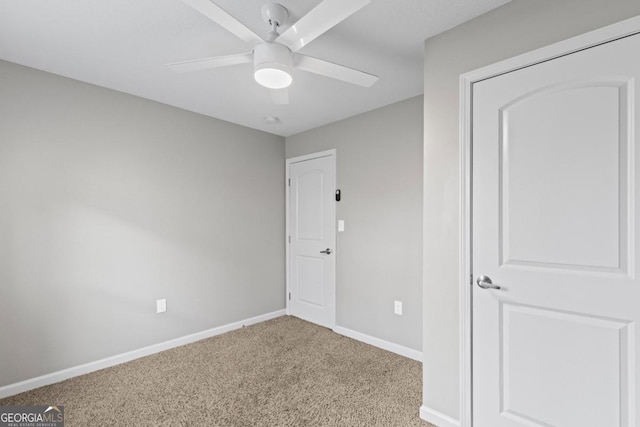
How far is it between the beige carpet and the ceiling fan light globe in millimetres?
1983

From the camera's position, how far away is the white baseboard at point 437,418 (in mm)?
1748

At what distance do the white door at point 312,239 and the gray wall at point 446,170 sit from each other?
1.65m

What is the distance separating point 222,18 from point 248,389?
232 centimetres

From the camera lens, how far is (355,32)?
1.80 m

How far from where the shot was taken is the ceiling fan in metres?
1.17

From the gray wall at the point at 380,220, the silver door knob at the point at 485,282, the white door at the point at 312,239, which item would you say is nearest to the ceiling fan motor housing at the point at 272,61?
the silver door knob at the point at 485,282

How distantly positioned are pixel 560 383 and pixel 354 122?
2658 mm

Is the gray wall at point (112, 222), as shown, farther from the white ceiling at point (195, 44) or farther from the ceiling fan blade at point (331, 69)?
the ceiling fan blade at point (331, 69)

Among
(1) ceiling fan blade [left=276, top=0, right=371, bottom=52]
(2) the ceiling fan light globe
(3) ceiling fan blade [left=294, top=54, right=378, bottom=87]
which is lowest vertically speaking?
(2) the ceiling fan light globe

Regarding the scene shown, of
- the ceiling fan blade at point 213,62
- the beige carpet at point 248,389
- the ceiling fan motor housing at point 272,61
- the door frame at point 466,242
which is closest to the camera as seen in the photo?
the ceiling fan motor housing at point 272,61

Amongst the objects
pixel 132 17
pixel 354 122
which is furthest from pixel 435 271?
pixel 132 17

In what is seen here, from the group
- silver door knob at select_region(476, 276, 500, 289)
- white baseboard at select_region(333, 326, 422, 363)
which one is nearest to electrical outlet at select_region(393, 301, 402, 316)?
white baseboard at select_region(333, 326, 422, 363)

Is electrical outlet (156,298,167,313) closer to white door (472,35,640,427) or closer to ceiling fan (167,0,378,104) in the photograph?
ceiling fan (167,0,378,104)

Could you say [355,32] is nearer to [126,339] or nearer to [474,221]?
[474,221]
